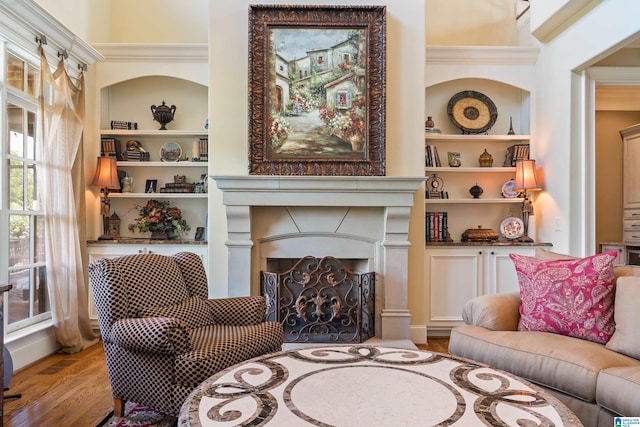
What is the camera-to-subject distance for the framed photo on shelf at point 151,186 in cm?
432

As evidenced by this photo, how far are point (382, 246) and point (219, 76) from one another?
202cm

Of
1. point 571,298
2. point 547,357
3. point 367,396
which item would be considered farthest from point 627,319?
point 367,396

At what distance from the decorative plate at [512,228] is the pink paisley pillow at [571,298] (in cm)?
184

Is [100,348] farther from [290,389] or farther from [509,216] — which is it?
[509,216]

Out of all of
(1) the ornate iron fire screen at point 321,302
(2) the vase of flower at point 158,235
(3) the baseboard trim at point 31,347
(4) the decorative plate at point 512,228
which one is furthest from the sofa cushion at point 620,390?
(2) the vase of flower at point 158,235

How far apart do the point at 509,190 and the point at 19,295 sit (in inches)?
173

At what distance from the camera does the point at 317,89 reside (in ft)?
12.0

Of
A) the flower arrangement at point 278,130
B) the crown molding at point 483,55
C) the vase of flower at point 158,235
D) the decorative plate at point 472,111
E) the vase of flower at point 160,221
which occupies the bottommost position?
the vase of flower at point 158,235

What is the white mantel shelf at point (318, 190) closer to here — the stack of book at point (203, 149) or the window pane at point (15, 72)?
the stack of book at point (203, 149)

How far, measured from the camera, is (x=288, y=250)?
3.71 meters

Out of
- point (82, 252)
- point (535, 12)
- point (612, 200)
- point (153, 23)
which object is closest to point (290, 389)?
point (82, 252)

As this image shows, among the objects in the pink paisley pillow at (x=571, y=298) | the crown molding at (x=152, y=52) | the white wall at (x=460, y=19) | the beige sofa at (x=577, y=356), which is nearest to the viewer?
the beige sofa at (x=577, y=356)

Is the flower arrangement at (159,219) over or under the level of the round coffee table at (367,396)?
over

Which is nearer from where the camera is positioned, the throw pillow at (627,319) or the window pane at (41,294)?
the throw pillow at (627,319)
